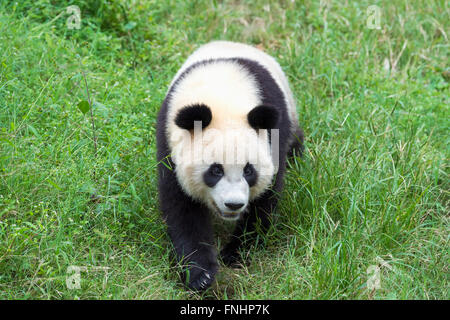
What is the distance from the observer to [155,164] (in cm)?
531

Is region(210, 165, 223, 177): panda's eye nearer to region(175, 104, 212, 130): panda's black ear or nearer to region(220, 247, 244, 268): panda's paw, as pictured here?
region(175, 104, 212, 130): panda's black ear

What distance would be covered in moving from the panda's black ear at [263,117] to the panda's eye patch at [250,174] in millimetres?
330

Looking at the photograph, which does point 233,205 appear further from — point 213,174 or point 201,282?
point 201,282

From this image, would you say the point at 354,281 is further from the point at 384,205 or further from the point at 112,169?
the point at 112,169

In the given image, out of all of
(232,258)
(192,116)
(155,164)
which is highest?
(192,116)

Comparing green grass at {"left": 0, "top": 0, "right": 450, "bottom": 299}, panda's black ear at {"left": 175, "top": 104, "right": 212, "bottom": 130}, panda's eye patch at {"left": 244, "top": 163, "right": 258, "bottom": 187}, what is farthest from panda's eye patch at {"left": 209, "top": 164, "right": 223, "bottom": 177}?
green grass at {"left": 0, "top": 0, "right": 450, "bottom": 299}

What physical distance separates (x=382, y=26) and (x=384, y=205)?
4.30 m

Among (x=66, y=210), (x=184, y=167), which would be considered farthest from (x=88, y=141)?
(x=184, y=167)

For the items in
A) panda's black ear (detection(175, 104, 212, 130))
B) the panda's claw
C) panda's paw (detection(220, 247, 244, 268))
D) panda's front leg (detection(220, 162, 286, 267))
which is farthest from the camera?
panda's paw (detection(220, 247, 244, 268))

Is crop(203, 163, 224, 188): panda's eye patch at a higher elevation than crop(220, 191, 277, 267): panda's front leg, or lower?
higher

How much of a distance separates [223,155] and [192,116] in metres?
0.39

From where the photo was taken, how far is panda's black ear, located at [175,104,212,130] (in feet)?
14.7

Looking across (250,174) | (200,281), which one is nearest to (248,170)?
(250,174)

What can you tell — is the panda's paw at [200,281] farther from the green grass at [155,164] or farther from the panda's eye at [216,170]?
the panda's eye at [216,170]
